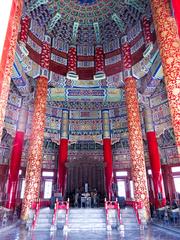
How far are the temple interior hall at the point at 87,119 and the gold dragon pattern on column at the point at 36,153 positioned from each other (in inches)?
1.8

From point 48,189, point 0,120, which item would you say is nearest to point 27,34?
point 0,120

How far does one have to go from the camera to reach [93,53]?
13984 mm

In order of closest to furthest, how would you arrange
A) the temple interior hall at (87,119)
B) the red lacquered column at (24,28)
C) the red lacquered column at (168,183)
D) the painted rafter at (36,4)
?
the temple interior hall at (87,119) → the red lacquered column at (24,28) → the painted rafter at (36,4) → the red lacquered column at (168,183)

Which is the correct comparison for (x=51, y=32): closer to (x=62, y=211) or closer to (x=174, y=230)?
(x=62, y=211)

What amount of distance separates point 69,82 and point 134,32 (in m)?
5.17

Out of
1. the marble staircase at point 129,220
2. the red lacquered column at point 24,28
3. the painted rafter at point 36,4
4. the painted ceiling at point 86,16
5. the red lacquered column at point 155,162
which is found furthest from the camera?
the painted ceiling at point 86,16

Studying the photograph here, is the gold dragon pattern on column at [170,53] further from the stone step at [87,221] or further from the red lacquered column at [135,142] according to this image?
the stone step at [87,221]

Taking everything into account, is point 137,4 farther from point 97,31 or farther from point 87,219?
point 87,219

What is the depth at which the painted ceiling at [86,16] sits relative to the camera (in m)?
11.4

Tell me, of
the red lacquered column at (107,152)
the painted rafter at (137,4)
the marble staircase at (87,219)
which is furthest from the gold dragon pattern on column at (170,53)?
the red lacquered column at (107,152)

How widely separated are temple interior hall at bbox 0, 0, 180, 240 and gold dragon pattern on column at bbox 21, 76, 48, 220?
5 centimetres

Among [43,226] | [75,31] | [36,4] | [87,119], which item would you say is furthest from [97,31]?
[43,226]

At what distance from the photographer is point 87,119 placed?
49.4ft

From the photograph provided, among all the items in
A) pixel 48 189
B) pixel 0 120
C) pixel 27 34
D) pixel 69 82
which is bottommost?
pixel 48 189
